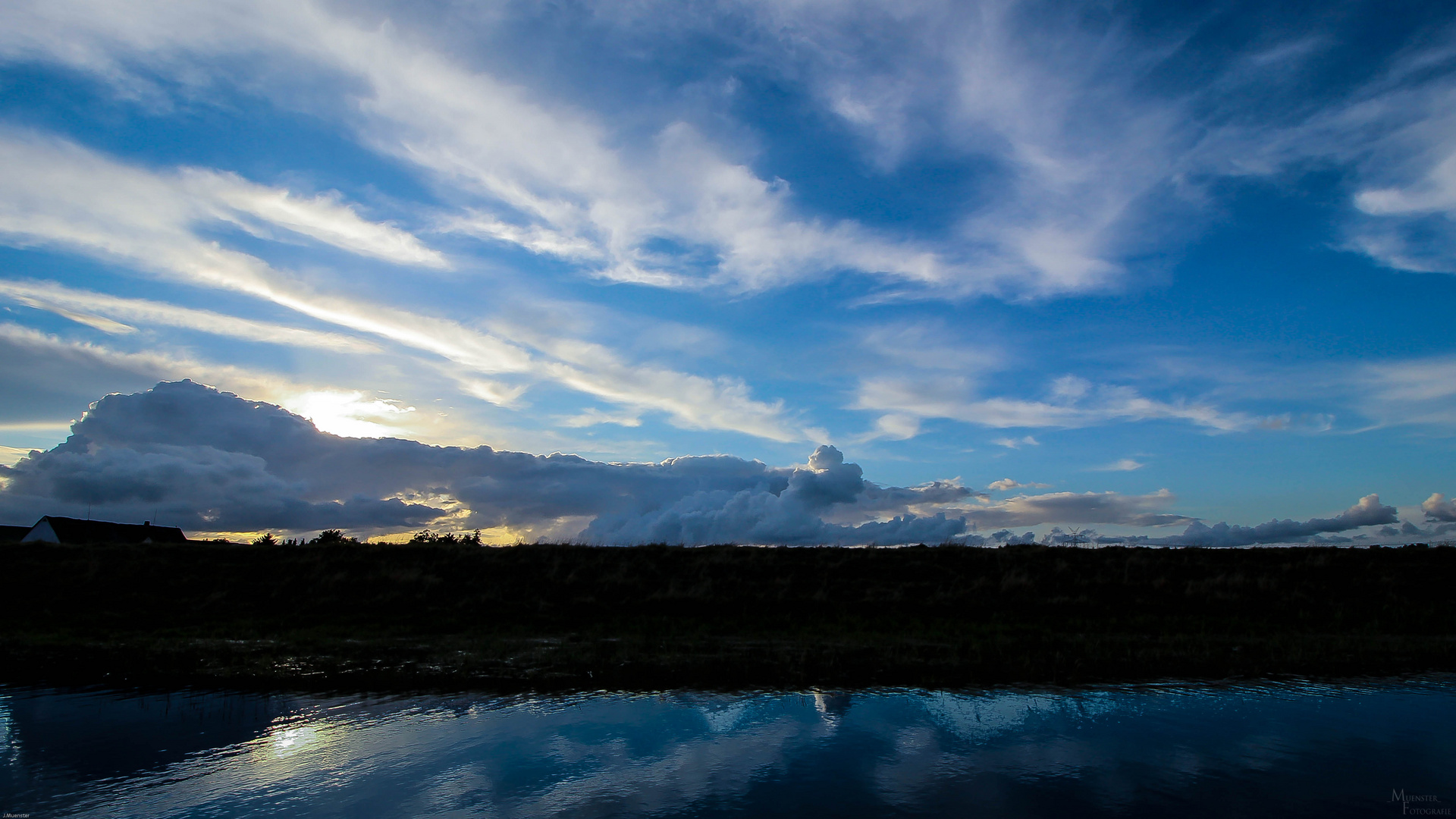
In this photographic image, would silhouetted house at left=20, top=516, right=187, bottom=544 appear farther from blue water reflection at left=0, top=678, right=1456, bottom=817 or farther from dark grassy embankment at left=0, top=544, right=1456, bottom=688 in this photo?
blue water reflection at left=0, top=678, right=1456, bottom=817

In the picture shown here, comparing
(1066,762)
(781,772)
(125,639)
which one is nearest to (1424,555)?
(1066,762)

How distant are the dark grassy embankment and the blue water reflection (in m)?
2.01

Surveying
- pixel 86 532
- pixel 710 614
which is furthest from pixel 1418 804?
pixel 86 532

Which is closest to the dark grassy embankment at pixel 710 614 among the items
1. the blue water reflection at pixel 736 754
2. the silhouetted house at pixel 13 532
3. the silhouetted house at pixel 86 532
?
the blue water reflection at pixel 736 754

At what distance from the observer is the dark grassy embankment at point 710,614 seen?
49.7 ft

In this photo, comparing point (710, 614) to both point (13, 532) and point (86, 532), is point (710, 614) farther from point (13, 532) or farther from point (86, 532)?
point (13, 532)

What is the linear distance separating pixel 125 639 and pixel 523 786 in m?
17.9

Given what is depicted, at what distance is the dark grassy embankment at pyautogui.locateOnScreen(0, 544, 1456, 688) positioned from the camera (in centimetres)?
1514

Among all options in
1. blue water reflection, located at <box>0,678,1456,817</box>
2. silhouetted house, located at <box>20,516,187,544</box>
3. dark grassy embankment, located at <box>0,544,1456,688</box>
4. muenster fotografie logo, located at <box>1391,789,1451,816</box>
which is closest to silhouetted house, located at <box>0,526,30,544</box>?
silhouetted house, located at <box>20,516,187,544</box>

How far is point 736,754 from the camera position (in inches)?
362

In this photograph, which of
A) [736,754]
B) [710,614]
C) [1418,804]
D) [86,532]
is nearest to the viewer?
[1418,804]

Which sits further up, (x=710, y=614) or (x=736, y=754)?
(x=710, y=614)

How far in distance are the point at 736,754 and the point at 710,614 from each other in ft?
52.9

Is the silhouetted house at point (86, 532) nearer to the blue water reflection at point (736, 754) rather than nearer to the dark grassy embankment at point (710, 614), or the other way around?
the dark grassy embankment at point (710, 614)
